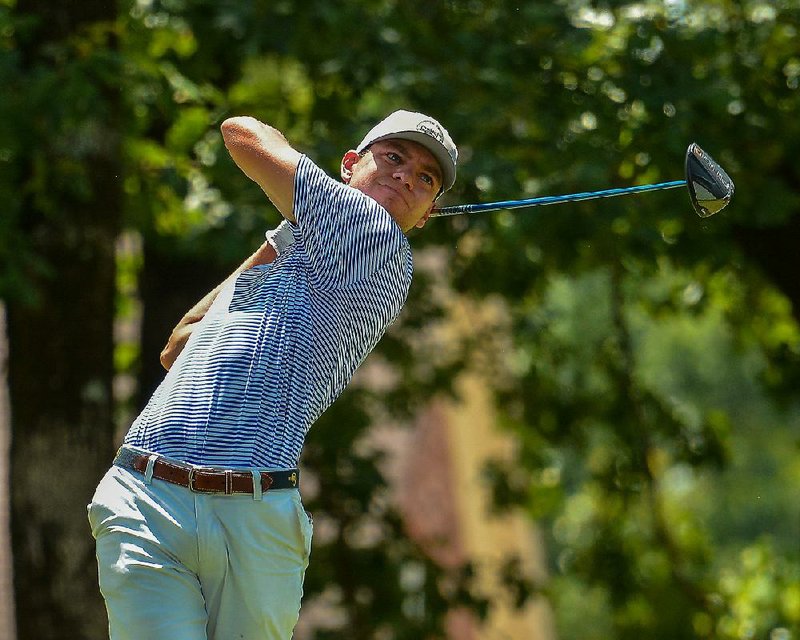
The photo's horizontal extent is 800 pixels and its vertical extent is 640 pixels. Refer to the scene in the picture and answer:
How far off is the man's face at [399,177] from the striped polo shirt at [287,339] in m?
0.16

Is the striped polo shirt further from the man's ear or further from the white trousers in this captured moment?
the man's ear

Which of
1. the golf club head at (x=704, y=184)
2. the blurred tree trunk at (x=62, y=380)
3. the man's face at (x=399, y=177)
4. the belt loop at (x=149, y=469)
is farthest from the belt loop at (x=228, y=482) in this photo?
the blurred tree trunk at (x=62, y=380)

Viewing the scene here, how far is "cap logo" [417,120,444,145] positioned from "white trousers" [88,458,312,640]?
99cm

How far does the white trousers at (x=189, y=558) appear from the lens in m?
3.39

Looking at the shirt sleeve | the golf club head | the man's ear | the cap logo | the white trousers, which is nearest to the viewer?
the white trousers

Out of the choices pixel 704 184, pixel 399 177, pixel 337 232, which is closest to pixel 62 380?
pixel 704 184

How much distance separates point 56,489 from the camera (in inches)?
284

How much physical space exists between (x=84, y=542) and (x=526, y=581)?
12.2 feet

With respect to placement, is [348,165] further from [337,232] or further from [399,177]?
[337,232]

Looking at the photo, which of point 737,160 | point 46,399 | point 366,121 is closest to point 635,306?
point 737,160

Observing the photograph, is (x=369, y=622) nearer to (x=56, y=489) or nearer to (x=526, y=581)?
(x=526, y=581)

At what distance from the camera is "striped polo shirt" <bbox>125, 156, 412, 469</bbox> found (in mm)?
3443

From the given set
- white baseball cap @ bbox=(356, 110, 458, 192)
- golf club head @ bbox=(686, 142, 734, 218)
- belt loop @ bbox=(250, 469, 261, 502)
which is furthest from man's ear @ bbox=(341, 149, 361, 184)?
golf club head @ bbox=(686, 142, 734, 218)

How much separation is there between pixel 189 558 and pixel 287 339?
546 millimetres
